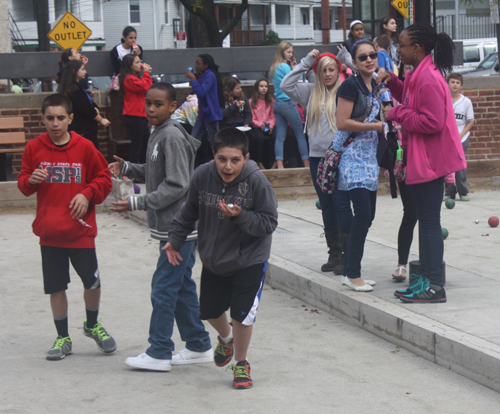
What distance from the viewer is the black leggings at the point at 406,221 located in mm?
6180

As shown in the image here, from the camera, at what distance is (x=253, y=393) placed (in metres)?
4.34

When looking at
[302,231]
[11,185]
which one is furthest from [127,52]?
[302,231]

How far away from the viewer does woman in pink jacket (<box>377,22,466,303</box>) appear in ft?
17.7

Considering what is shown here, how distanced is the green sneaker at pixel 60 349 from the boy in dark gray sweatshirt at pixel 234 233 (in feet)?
3.80

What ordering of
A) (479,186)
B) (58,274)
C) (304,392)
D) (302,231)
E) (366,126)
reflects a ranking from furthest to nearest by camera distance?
(479,186) → (302,231) → (366,126) → (58,274) → (304,392)

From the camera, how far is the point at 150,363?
4.71 metres

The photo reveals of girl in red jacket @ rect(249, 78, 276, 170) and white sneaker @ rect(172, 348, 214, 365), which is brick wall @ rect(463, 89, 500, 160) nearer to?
girl in red jacket @ rect(249, 78, 276, 170)

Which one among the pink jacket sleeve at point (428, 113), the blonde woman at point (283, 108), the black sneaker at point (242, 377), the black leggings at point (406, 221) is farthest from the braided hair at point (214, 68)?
the black sneaker at point (242, 377)

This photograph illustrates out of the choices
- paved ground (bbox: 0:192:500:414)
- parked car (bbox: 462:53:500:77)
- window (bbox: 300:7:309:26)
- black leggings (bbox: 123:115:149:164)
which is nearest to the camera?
paved ground (bbox: 0:192:500:414)

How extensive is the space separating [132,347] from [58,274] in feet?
2.48

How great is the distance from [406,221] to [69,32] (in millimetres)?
10906

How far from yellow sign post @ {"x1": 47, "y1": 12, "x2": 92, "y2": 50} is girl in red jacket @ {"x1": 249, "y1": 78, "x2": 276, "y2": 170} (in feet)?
14.5

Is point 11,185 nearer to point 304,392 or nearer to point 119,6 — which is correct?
point 304,392

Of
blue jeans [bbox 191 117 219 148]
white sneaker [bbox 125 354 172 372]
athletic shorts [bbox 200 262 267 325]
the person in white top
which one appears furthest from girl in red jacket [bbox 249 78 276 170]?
athletic shorts [bbox 200 262 267 325]
